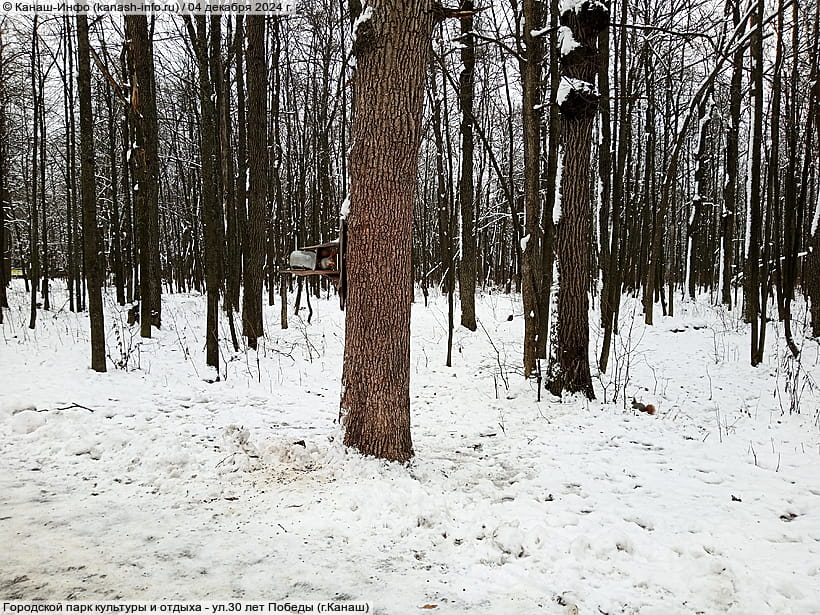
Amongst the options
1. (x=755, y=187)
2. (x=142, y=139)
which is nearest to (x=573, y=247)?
(x=755, y=187)

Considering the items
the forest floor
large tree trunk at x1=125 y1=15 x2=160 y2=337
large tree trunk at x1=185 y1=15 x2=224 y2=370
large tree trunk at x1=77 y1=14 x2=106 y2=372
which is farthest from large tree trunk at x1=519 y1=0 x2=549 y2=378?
large tree trunk at x1=125 y1=15 x2=160 y2=337

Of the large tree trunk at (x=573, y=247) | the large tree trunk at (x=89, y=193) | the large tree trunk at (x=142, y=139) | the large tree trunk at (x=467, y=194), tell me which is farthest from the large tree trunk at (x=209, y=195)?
the large tree trunk at (x=467, y=194)

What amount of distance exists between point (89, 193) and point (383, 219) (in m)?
4.86

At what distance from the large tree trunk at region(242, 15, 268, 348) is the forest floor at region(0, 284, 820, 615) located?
3533 mm

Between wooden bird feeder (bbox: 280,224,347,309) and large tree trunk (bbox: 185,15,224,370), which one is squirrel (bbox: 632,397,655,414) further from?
large tree trunk (bbox: 185,15,224,370)

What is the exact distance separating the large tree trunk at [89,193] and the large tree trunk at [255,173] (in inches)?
127

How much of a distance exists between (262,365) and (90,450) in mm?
3993

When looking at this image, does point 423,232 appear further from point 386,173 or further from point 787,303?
point 386,173

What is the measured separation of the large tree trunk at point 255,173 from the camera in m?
10.1

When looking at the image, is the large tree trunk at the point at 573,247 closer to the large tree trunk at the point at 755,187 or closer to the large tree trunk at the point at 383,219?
the large tree trunk at the point at 383,219

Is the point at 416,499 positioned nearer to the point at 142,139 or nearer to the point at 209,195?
the point at 209,195

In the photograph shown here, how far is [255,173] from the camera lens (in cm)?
1039

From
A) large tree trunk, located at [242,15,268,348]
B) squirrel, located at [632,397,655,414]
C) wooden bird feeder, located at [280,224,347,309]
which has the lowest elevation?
squirrel, located at [632,397,655,414]

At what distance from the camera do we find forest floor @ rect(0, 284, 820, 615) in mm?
2566
